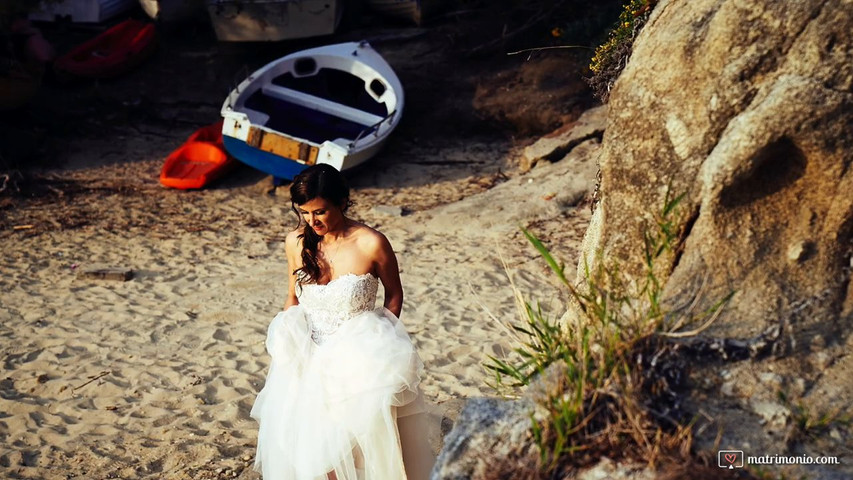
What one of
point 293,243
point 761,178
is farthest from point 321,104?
point 761,178

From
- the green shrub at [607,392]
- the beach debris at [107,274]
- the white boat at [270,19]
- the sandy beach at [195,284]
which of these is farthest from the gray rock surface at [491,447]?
the white boat at [270,19]

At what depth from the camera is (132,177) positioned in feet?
42.8

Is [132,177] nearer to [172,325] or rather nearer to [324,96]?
[324,96]

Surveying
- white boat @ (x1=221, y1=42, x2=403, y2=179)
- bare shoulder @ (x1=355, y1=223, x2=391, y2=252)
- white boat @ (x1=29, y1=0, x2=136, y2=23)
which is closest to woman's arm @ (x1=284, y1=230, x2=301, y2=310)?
bare shoulder @ (x1=355, y1=223, x2=391, y2=252)

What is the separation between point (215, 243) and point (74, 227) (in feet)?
7.06

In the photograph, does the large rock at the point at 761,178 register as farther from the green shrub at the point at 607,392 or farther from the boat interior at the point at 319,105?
the boat interior at the point at 319,105

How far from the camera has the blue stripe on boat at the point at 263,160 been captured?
39.6 feet

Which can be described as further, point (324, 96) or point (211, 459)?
point (324, 96)

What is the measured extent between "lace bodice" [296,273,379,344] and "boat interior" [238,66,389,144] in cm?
830

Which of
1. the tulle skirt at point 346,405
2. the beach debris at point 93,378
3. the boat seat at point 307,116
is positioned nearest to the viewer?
the tulle skirt at point 346,405

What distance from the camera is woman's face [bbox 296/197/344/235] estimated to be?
4.30m

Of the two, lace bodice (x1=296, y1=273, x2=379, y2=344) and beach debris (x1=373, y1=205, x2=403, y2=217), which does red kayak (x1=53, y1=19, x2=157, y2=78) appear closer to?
beach debris (x1=373, y1=205, x2=403, y2=217)

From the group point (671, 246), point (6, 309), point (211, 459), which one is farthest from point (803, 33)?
point (6, 309)

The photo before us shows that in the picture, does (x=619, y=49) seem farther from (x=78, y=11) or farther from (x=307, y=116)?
(x=78, y=11)
